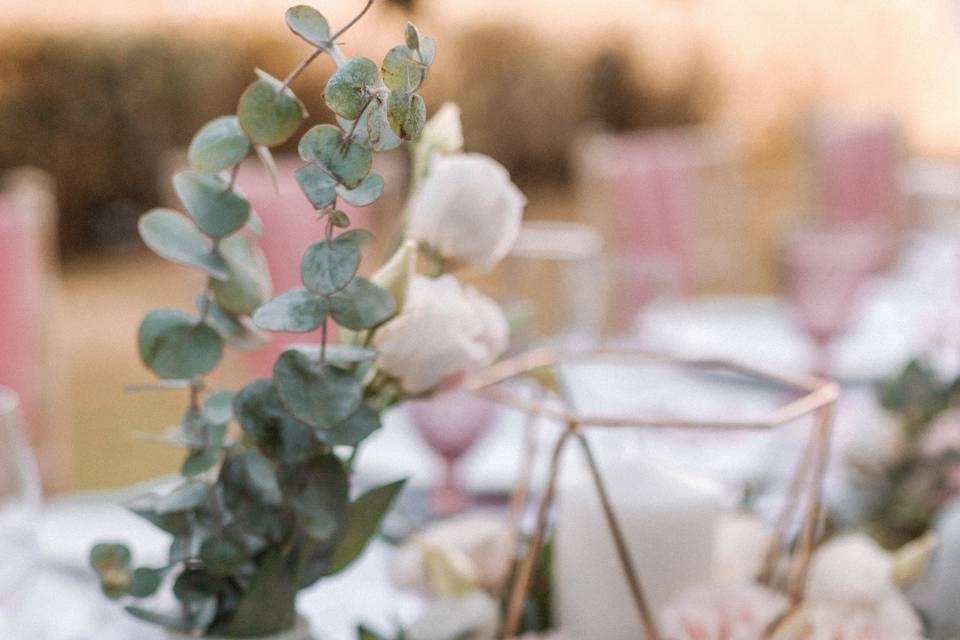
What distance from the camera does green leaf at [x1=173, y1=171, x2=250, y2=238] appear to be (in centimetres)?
55

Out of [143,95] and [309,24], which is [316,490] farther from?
[143,95]

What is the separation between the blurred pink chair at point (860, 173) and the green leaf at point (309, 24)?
10.6ft

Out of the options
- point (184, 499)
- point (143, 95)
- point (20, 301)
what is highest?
point (184, 499)

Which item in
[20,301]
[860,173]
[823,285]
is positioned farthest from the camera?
[860,173]

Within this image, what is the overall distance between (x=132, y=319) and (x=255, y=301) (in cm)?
498

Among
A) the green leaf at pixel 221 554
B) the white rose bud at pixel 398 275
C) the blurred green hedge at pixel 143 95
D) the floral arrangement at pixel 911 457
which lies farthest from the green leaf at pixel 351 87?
the blurred green hedge at pixel 143 95

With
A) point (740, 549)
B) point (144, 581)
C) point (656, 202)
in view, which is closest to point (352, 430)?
point (144, 581)

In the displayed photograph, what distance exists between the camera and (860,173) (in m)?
3.54

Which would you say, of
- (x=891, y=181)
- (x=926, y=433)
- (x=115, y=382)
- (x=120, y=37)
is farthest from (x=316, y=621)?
(x=120, y=37)

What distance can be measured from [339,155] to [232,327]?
6.2 inches

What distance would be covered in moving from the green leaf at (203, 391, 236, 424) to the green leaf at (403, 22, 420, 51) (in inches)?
7.6

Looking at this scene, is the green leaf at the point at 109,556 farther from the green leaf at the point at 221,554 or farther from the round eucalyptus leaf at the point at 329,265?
the round eucalyptus leaf at the point at 329,265

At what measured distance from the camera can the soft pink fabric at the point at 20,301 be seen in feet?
5.51

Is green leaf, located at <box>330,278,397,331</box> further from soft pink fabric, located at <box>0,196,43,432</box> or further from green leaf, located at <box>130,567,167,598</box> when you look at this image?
soft pink fabric, located at <box>0,196,43,432</box>
